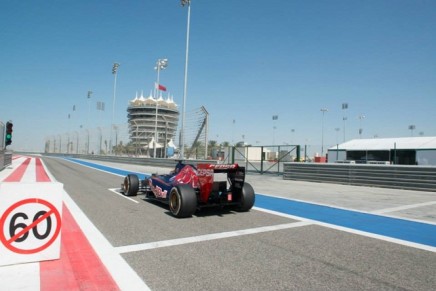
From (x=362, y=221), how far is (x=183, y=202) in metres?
4.05

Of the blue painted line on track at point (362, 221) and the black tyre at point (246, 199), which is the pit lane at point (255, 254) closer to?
the black tyre at point (246, 199)

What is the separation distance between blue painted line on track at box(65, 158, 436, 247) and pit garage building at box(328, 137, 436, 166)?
24.4 meters

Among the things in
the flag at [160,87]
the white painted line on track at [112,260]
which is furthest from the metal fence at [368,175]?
the flag at [160,87]

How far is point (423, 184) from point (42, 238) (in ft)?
44.4

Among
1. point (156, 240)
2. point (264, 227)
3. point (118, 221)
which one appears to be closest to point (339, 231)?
point (264, 227)

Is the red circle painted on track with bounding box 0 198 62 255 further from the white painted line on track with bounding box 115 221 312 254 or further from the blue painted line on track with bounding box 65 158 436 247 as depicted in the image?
the blue painted line on track with bounding box 65 158 436 247

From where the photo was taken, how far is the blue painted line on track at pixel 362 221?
19.6ft

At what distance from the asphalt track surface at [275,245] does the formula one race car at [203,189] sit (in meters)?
0.27

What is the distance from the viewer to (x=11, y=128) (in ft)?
64.5

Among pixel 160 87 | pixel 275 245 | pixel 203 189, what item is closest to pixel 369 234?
pixel 275 245

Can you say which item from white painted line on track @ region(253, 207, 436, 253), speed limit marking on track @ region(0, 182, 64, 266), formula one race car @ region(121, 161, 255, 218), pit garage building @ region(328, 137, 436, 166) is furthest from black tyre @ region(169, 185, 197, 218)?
pit garage building @ region(328, 137, 436, 166)

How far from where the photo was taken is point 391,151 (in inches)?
1510

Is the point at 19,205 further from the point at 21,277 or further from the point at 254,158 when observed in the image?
the point at 254,158

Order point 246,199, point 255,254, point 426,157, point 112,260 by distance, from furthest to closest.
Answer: point 426,157 < point 246,199 < point 255,254 < point 112,260
